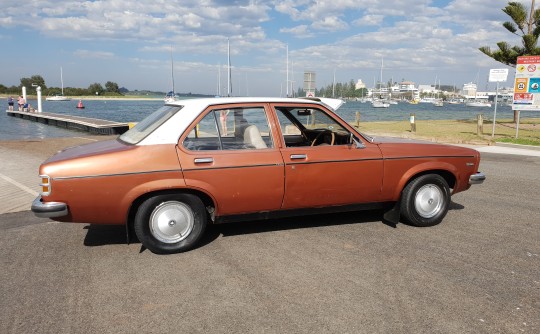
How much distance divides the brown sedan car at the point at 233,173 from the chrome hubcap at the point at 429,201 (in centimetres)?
1

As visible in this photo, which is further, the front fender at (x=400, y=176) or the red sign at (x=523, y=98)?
the red sign at (x=523, y=98)

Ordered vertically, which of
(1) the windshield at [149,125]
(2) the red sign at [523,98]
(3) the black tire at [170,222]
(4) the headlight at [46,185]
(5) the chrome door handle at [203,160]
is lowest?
(3) the black tire at [170,222]

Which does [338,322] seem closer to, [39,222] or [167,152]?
[167,152]

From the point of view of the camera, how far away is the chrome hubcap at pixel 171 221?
4211 millimetres

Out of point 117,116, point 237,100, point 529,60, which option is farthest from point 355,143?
point 117,116

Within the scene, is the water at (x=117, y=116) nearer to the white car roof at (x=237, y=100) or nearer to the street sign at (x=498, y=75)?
the white car roof at (x=237, y=100)

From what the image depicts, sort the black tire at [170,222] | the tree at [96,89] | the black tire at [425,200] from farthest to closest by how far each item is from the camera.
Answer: the tree at [96,89] < the black tire at [425,200] < the black tire at [170,222]

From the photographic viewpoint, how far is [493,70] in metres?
16.8

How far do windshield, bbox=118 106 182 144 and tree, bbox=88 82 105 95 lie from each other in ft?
488

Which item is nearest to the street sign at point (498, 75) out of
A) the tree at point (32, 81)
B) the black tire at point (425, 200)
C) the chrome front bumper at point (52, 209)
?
the black tire at point (425, 200)

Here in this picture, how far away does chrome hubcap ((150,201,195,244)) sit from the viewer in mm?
4211

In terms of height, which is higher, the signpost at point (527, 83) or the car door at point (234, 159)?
the signpost at point (527, 83)

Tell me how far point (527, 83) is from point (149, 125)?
15.5m

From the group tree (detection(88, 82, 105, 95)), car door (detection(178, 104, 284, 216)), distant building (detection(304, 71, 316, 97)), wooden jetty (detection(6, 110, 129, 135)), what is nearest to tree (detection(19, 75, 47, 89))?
tree (detection(88, 82, 105, 95))
